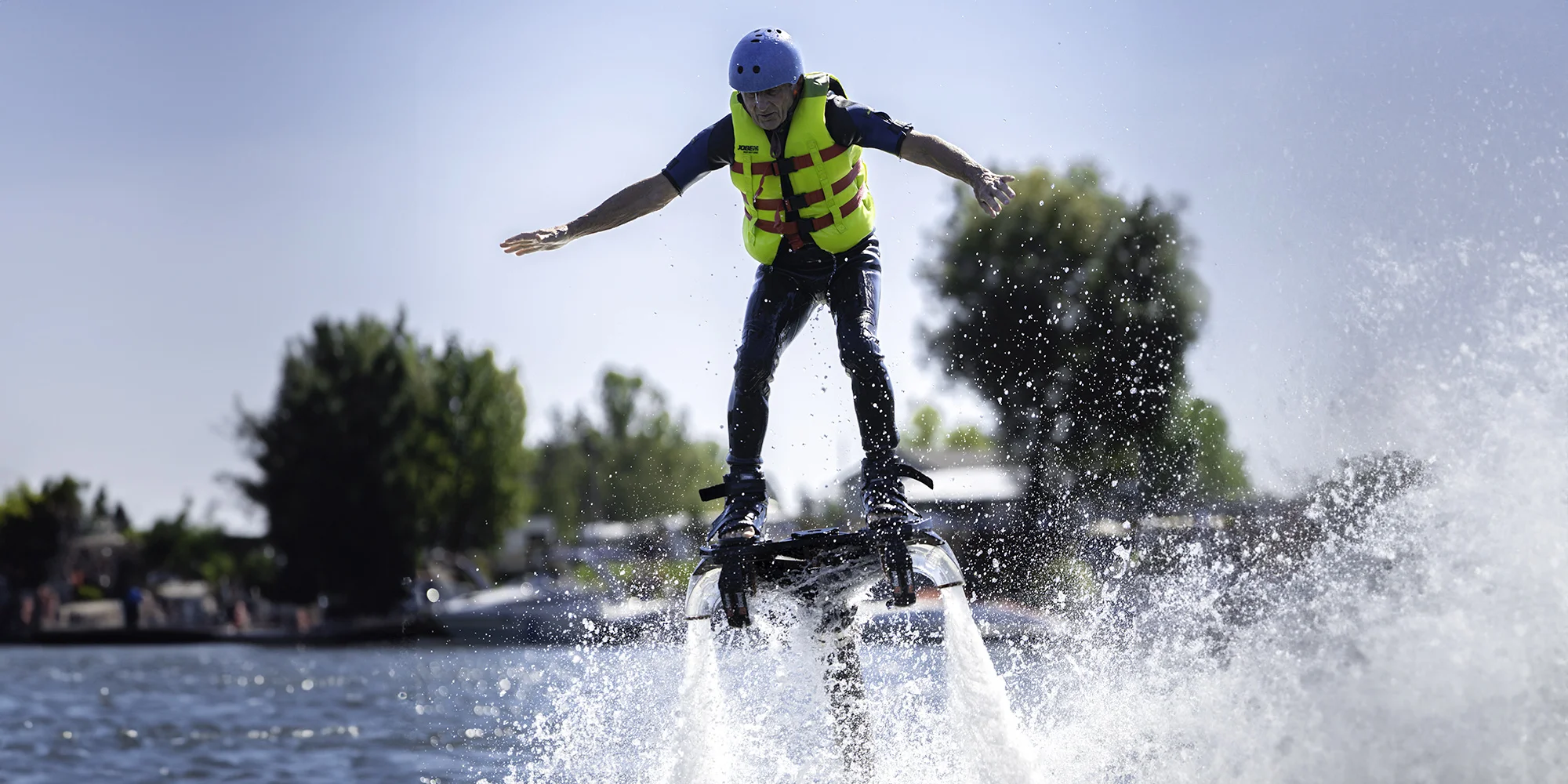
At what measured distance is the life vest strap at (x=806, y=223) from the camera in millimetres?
9984

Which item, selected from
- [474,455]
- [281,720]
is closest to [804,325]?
[281,720]

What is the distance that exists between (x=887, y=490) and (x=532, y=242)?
9.25 feet

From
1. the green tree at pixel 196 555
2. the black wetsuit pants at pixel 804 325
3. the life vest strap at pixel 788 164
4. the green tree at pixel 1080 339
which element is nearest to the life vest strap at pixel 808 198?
the life vest strap at pixel 788 164

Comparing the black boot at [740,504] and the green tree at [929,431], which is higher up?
the green tree at [929,431]

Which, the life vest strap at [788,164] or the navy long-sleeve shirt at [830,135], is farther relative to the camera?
the life vest strap at [788,164]

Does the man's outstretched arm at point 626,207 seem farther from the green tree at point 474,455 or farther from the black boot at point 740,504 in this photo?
the green tree at point 474,455

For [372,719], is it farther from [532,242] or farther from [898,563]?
[898,563]

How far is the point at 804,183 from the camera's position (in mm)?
9844

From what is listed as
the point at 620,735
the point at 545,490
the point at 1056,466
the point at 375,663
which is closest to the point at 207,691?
the point at 375,663

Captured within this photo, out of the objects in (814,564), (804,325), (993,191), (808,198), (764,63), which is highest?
(764,63)

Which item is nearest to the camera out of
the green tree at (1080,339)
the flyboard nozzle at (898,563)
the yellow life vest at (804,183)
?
the flyboard nozzle at (898,563)

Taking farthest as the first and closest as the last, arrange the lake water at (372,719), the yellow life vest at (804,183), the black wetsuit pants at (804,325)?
1. the lake water at (372,719)
2. the black wetsuit pants at (804,325)
3. the yellow life vest at (804,183)

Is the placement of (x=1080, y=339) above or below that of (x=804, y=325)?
above

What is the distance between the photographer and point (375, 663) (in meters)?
46.5
